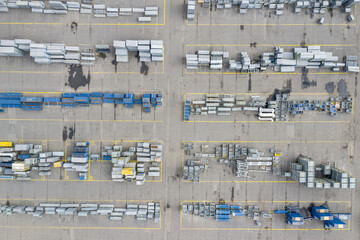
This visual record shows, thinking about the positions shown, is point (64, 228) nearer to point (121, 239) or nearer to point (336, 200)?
point (121, 239)

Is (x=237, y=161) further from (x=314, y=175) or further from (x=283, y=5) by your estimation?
(x=283, y=5)

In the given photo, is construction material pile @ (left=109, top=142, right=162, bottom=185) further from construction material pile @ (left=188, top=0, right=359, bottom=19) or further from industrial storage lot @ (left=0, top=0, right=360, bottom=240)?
construction material pile @ (left=188, top=0, right=359, bottom=19)

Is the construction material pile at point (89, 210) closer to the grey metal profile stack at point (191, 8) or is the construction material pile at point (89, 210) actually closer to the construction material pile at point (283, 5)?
the grey metal profile stack at point (191, 8)

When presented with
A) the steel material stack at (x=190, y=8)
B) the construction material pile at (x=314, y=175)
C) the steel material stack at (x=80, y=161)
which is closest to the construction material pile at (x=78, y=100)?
the steel material stack at (x=80, y=161)

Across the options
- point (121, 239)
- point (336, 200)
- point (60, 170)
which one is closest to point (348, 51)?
point (336, 200)

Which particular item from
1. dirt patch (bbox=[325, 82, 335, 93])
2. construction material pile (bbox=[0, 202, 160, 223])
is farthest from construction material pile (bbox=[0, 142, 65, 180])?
dirt patch (bbox=[325, 82, 335, 93])
